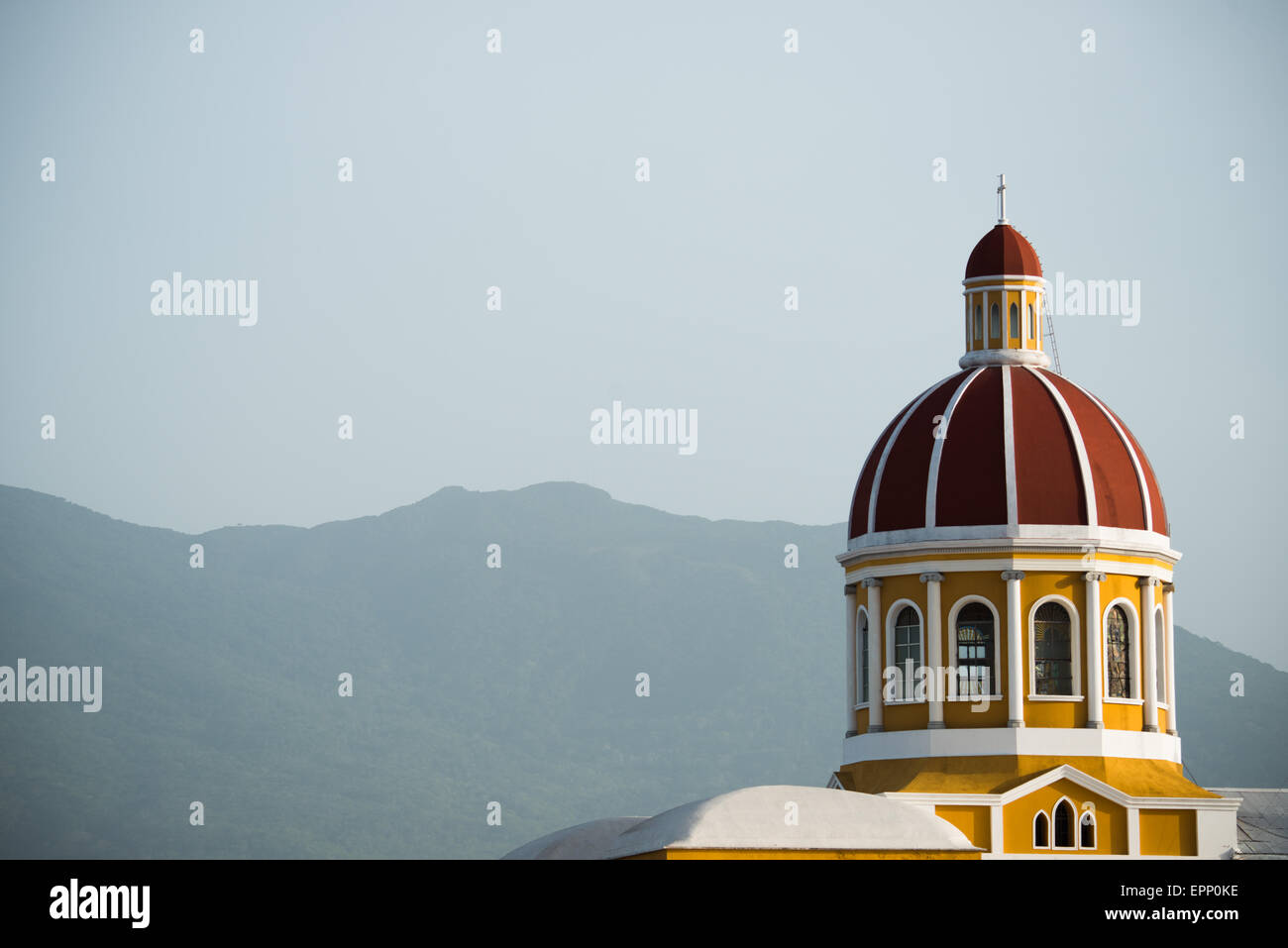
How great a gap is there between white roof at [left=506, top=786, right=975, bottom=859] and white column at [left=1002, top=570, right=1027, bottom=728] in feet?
21.1

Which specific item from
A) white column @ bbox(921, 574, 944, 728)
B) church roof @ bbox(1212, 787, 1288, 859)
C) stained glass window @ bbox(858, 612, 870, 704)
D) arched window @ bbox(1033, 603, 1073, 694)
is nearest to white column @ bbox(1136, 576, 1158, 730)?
arched window @ bbox(1033, 603, 1073, 694)

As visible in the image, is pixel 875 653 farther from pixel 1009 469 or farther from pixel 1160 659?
pixel 1160 659

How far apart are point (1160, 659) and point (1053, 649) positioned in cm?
390

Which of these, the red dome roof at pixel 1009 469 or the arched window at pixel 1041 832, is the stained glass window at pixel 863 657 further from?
the arched window at pixel 1041 832

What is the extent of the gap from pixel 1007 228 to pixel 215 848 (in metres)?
148

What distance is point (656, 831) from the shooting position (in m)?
50.0

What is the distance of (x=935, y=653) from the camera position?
5778 cm

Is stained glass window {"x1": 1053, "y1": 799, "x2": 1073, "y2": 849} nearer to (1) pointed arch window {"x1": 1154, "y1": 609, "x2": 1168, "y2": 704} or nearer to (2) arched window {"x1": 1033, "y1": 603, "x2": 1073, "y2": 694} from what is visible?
(2) arched window {"x1": 1033, "y1": 603, "x2": 1073, "y2": 694}

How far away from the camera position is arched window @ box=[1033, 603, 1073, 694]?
57750 mm

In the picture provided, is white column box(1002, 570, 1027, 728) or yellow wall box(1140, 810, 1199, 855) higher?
white column box(1002, 570, 1027, 728)

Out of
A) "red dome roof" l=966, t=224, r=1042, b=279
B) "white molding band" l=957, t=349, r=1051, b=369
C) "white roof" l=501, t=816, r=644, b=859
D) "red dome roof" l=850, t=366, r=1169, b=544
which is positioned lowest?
"white roof" l=501, t=816, r=644, b=859
